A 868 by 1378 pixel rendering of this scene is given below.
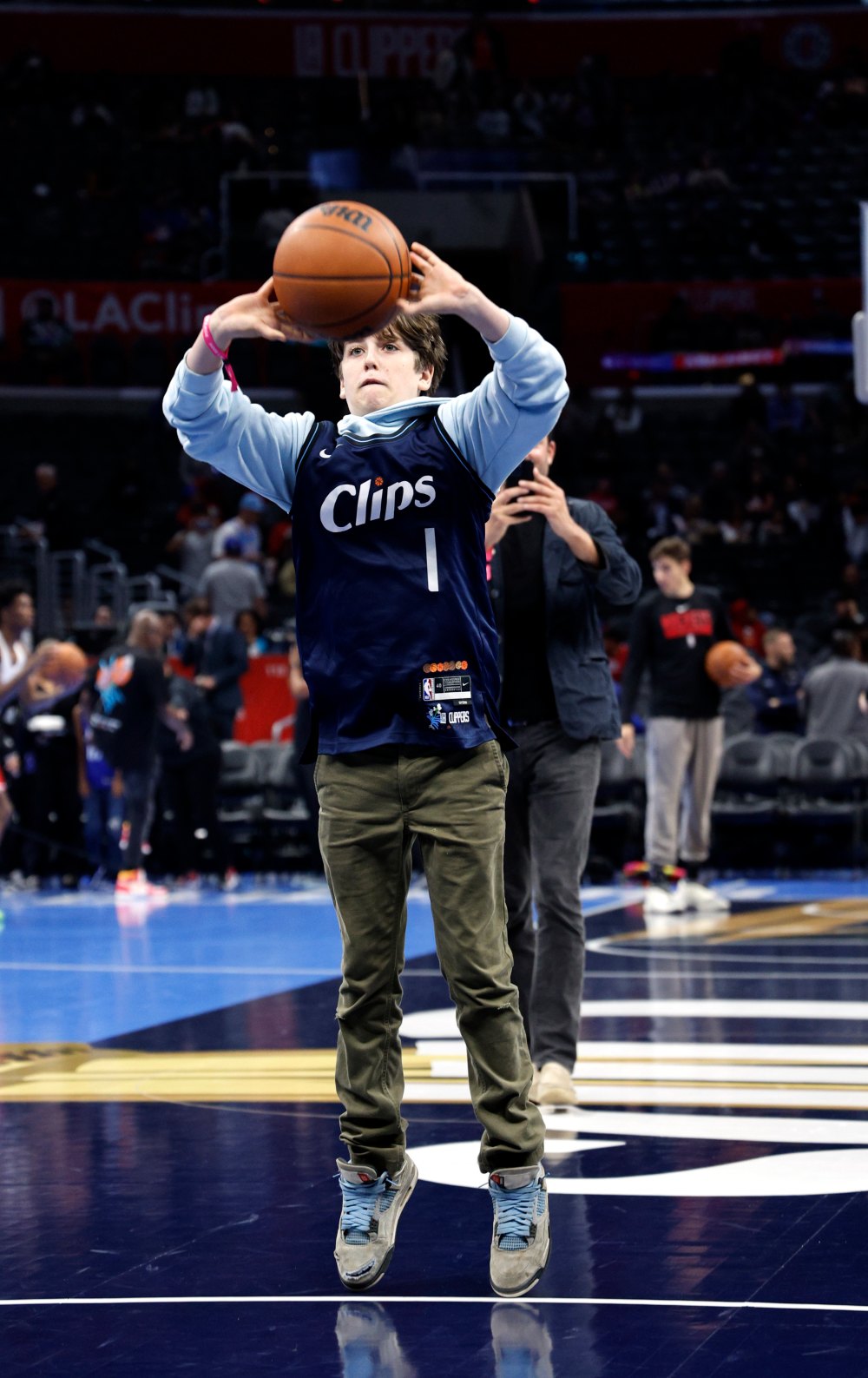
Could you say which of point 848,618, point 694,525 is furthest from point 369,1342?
point 694,525

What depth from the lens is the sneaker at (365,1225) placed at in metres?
3.84

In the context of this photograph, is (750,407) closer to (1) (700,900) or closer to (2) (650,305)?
(2) (650,305)

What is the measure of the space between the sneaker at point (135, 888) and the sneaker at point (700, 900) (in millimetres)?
3796

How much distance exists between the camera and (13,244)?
25.5 meters

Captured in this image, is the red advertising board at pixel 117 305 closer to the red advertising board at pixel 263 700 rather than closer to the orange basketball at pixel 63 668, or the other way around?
the red advertising board at pixel 263 700

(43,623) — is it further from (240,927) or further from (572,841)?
(572,841)

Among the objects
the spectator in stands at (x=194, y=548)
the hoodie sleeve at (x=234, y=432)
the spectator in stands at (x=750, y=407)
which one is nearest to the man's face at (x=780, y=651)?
the spectator in stands at (x=194, y=548)

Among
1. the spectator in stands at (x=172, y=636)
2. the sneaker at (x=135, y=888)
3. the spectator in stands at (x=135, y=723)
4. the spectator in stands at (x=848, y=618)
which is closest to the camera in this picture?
the spectator in stands at (x=135, y=723)

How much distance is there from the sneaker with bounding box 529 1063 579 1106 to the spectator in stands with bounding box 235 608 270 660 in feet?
33.3

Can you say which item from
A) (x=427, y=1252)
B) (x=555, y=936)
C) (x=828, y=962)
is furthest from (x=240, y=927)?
(x=427, y=1252)

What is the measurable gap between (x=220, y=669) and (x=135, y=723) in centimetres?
211

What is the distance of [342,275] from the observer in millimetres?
3619

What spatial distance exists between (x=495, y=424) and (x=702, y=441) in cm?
2079

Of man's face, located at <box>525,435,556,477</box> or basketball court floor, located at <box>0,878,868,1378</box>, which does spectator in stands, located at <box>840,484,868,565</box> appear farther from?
man's face, located at <box>525,435,556,477</box>
